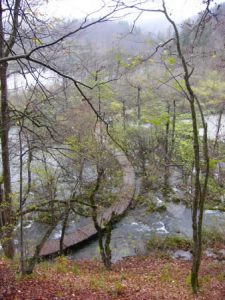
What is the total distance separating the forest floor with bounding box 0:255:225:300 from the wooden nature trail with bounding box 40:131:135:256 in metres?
1.84

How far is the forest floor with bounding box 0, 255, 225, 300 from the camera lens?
220 inches

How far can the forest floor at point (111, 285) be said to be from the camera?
5598 millimetres

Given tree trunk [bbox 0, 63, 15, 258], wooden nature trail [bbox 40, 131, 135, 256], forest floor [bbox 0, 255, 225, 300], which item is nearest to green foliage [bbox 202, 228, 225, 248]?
forest floor [bbox 0, 255, 225, 300]

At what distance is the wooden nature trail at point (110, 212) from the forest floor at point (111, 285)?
184cm

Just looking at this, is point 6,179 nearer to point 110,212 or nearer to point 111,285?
point 111,285

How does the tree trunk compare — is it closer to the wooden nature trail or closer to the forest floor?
the forest floor

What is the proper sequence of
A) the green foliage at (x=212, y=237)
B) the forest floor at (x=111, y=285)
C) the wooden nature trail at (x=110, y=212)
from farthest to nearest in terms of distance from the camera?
the green foliage at (x=212, y=237) → the wooden nature trail at (x=110, y=212) → the forest floor at (x=111, y=285)

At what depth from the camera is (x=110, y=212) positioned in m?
13.5

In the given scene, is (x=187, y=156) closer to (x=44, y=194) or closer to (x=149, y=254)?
(x=149, y=254)

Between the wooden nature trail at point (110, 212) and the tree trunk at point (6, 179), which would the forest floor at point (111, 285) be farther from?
the wooden nature trail at point (110, 212)

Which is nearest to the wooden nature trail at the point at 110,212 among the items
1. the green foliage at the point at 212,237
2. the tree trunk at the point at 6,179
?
the tree trunk at the point at 6,179

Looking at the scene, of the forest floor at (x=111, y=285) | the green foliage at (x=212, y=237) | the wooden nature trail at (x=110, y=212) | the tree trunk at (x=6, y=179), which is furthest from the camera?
the green foliage at (x=212, y=237)

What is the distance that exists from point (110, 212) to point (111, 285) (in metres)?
6.65

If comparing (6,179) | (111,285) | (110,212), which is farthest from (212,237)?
(6,179)
